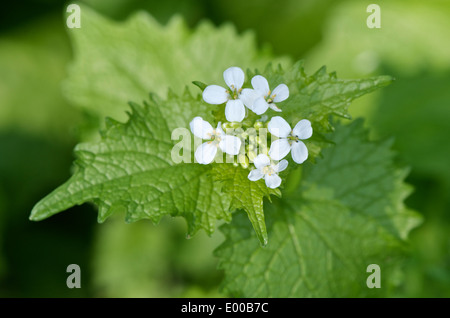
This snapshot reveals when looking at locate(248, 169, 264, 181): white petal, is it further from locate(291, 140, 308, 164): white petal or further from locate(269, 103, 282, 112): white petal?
locate(269, 103, 282, 112): white petal

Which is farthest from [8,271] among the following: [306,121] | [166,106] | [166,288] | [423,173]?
[423,173]

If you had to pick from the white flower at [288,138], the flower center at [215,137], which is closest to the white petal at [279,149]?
the white flower at [288,138]

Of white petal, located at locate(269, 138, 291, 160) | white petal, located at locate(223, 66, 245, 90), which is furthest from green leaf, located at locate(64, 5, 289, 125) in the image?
white petal, located at locate(269, 138, 291, 160)

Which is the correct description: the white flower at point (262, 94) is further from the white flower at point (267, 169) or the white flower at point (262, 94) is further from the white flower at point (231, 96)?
the white flower at point (267, 169)

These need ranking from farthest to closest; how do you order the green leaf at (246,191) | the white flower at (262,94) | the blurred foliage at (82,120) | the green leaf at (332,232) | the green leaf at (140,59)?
1. the blurred foliage at (82,120)
2. the green leaf at (140,59)
3. the green leaf at (332,232)
4. the white flower at (262,94)
5. the green leaf at (246,191)

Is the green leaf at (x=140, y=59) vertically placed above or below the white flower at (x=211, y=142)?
above

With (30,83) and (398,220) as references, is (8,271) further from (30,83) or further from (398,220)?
(398,220)

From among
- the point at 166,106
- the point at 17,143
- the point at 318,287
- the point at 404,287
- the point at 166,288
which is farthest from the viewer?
the point at 17,143
